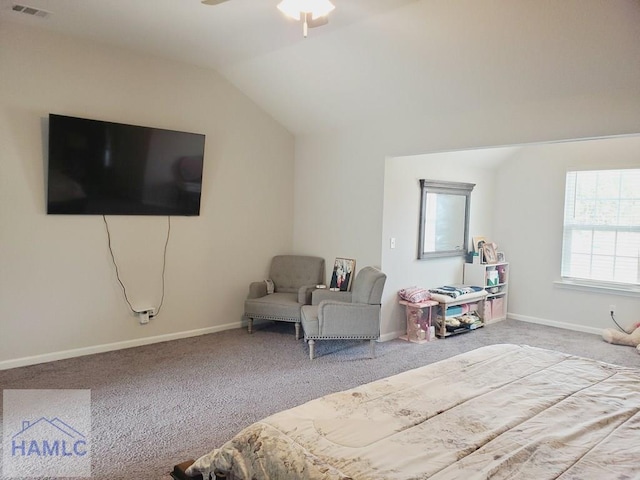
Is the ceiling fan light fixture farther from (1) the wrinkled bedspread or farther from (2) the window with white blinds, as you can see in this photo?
(2) the window with white blinds

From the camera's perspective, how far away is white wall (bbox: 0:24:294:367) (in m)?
4.19

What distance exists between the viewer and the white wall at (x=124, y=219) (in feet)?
13.7

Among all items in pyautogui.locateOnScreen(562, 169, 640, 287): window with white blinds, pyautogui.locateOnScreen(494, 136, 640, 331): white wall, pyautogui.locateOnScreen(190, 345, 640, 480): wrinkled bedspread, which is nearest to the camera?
pyautogui.locateOnScreen(190, 345, 640, 480): wrinkled bedspread

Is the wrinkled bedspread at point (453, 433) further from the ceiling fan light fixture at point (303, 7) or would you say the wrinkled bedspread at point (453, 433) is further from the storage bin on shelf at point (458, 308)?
the storage bin on shelf at point (458, 308)

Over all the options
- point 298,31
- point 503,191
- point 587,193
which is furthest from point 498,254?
point 298,31

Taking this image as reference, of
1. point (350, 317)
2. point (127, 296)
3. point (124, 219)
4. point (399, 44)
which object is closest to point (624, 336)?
point (350, 317)

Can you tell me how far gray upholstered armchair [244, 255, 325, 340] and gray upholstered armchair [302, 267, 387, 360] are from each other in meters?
0.48

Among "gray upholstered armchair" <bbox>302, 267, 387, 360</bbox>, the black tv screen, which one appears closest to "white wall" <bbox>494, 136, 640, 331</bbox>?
"gray upholstered armchair" <bbox>302, 267, 387, 360</bbox>

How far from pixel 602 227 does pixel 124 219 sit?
225 inches

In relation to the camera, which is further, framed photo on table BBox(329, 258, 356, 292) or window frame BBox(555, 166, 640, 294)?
window frame BBox(555, 166, 640, 294)

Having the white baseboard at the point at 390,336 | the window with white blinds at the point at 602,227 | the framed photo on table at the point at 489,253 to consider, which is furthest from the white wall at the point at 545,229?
the white baseboard at the point at 390,336

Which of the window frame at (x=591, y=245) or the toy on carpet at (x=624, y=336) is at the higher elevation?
the window frame at (x=591, y=245)

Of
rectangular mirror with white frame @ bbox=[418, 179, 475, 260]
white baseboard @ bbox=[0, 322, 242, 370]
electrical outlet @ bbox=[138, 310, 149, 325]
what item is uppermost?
rectangular mirror with white frame @ bbox=[418, 179, 475, 260]

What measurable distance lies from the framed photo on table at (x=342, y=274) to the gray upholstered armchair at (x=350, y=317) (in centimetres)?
67
